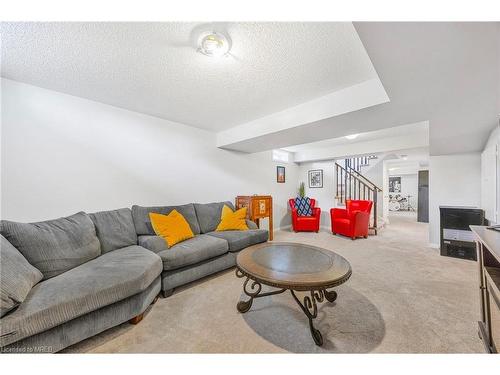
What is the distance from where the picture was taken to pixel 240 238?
2.72 m

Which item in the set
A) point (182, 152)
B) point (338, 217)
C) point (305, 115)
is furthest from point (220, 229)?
point (338, 217)

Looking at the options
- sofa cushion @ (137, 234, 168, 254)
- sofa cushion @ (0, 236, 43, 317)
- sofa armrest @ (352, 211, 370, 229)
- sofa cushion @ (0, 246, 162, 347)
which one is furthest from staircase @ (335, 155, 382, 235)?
sofa cushion @ (0, 236, 43, 317)

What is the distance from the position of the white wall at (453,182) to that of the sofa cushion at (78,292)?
4777 mm

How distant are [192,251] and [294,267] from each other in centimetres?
117

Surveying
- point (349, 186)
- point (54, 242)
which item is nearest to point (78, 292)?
point (54, 242)

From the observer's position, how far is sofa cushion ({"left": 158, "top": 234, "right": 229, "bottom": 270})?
6.64 feet

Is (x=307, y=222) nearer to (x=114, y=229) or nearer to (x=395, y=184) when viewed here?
(x=114, y=229)

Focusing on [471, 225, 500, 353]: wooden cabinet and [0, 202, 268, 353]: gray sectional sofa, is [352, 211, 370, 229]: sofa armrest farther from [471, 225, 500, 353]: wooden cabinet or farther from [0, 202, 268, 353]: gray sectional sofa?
[0, 202, 268, 353]: gray sectional sofa

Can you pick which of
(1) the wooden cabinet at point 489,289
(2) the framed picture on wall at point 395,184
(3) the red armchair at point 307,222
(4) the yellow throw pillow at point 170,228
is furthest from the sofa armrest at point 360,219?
(2) the framed picture on wall at point 395,184

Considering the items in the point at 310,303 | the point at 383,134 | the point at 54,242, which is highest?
the point at 383,134

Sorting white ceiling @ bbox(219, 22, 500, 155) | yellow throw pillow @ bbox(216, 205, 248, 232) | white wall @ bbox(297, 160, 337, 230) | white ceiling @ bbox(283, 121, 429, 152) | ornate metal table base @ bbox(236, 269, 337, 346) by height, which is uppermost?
white ceiling @ bbox(283, 121, 429, 152)

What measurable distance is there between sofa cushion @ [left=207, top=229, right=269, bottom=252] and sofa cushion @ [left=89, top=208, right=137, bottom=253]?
1.08m

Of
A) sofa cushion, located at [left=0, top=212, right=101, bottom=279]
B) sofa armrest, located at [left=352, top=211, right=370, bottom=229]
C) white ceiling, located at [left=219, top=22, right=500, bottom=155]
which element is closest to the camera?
white ceiling, located at [left=219, top=22, right=500, bottom=155]

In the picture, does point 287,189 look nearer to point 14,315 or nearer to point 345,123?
point 345,123
